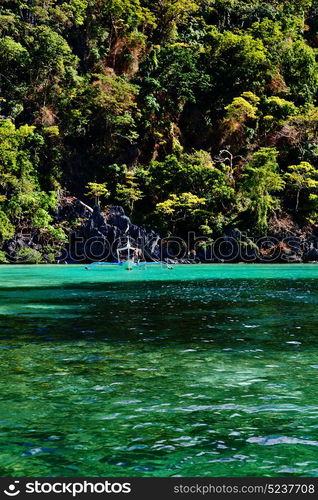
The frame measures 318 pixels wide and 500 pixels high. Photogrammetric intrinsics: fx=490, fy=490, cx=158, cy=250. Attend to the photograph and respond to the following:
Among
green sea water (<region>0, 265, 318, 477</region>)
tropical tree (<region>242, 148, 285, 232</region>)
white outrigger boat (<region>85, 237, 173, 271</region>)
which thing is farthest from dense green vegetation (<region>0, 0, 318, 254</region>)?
green sea water (<region>0, 265, 318, 477</region>)

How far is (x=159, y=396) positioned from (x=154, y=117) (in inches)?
1894

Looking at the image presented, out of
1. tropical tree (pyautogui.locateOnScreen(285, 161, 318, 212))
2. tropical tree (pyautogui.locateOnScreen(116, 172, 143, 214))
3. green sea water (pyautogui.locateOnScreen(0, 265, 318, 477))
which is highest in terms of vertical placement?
tropical tree (pyautogui.locateOnScreen(285, 161, 318, 212))

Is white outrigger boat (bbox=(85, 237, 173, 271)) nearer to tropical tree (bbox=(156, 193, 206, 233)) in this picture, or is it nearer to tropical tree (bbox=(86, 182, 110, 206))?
tropical tree (bbox=(156, 193, 206, 233))

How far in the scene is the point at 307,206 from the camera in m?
47.2

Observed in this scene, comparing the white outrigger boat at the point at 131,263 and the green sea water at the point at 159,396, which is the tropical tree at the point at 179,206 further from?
the green sea water at the point at 159,396

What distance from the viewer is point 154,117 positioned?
50594 mm

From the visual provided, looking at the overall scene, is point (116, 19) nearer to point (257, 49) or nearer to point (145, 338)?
point (257, 49)

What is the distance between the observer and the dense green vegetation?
1786 inches

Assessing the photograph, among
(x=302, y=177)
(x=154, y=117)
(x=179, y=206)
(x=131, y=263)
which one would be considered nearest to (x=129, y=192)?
(x=179, y=206)

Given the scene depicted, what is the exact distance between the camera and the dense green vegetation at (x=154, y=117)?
45375 mm

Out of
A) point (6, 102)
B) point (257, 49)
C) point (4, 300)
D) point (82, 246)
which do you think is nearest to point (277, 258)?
point (82, 246)

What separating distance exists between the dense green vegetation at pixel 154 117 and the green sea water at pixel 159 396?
35.0m

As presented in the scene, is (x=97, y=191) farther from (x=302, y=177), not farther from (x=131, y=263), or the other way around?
(x=302, y=177)

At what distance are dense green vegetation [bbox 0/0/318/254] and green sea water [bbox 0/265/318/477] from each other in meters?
35.0
